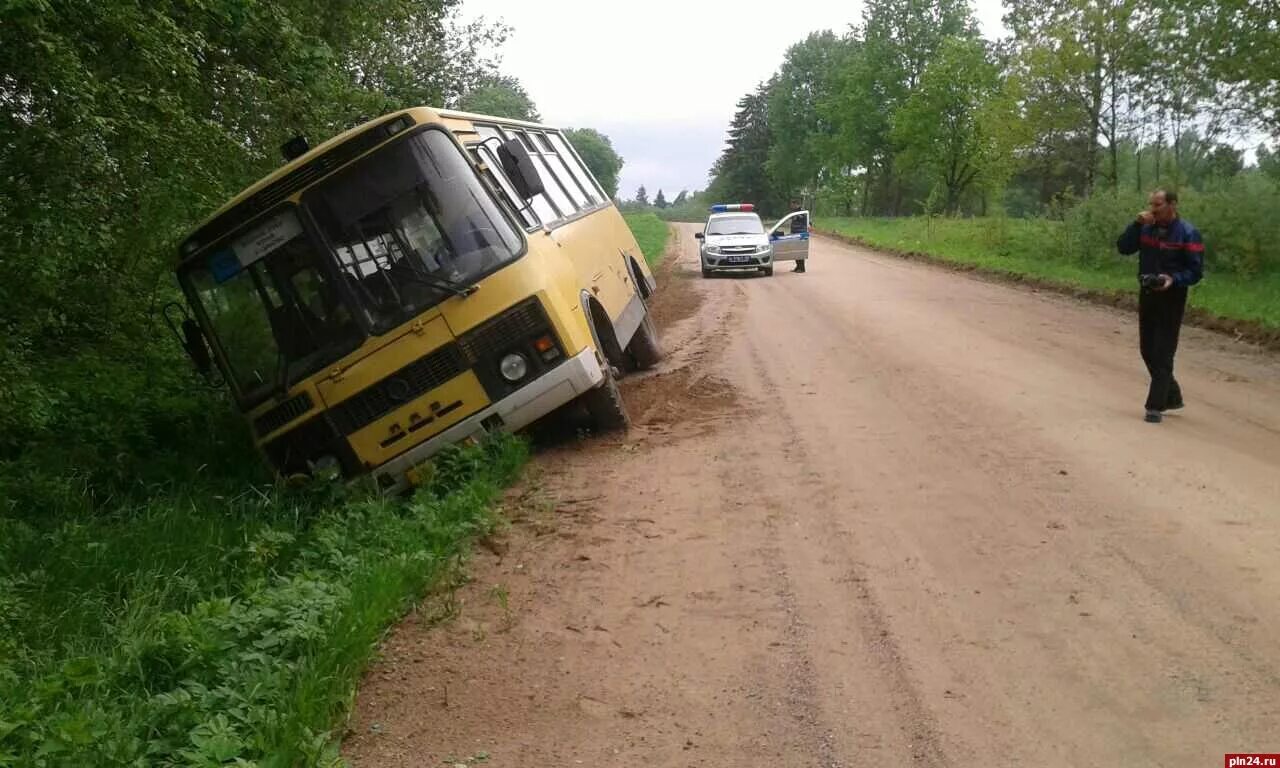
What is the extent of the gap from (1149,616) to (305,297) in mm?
5753

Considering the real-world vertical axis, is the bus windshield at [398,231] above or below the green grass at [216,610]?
above

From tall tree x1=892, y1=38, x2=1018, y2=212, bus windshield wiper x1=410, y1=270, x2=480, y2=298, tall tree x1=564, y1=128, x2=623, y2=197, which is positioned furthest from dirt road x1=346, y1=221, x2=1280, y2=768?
tall tree x1=564, y1=128, x2=623, y2=197

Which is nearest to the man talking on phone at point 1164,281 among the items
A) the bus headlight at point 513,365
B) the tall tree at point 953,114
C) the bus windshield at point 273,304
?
the bus headlight at point 513,365

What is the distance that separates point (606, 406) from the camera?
8695 millimetres

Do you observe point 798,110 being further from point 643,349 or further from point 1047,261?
point 643,349

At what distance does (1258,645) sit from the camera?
4402 millimetres

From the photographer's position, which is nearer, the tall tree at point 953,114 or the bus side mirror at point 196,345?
the bus side mirror at point 196,345

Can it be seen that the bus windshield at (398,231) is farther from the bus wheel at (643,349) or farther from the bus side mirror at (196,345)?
the bus wheel at (643,349)

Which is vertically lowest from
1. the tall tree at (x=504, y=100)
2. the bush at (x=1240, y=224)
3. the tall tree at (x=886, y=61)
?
the bush at (x=1240, y=224)

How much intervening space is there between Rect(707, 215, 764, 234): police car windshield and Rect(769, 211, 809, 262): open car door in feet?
2.99

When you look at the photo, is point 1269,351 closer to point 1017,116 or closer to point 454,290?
point 454,290

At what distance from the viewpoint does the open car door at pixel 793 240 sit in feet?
90.3

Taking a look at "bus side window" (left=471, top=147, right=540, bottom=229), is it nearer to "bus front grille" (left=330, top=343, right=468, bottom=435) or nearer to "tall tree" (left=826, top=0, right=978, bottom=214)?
"bus front grille" (left=330, top=343, right=468, bottom=435)

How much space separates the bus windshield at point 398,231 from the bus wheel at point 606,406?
1433 mm
